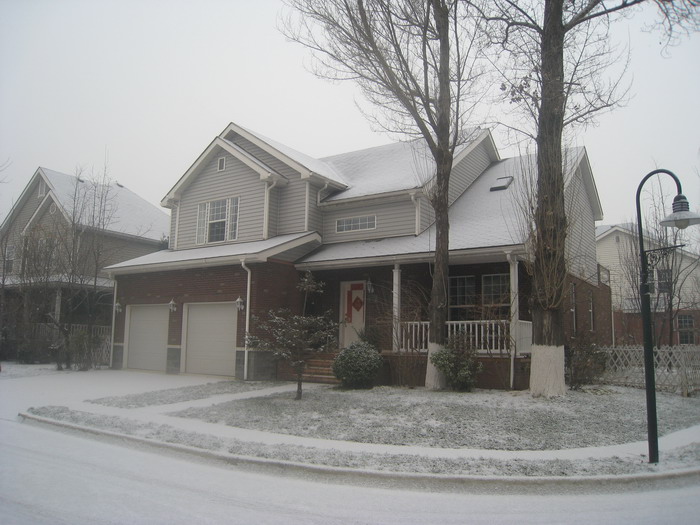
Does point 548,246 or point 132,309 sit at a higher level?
point 548,246

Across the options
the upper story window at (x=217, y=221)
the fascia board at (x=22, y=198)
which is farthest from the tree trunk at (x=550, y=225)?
the fascia board at (x=22, y=198)

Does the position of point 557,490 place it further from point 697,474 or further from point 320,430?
point 320,430

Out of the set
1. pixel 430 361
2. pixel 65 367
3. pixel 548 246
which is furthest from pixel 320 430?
pixel 65 367

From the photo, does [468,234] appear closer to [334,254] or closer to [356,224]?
[334,254]

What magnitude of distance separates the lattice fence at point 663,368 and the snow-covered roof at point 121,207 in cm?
2186

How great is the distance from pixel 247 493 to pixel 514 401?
7.04 meters

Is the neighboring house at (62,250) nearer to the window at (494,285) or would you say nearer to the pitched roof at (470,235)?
the pitched roof at (470,235)

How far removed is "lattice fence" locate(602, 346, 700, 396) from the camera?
13.9 m

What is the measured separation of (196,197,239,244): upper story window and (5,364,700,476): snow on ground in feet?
25.8

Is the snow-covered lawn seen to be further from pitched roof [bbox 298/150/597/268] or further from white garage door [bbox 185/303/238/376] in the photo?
white garage door [bbox 185/303/238/376]

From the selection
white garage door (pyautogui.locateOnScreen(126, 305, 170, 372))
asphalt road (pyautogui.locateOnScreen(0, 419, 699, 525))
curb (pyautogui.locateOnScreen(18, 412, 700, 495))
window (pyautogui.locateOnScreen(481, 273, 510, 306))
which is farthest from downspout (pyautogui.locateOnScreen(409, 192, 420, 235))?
asphalt road (pyautogui.locateOnScreen(0, 419, 699, 525))

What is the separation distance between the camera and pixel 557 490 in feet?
20.9

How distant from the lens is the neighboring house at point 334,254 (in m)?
15.2

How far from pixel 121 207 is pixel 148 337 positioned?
42.3 feet
